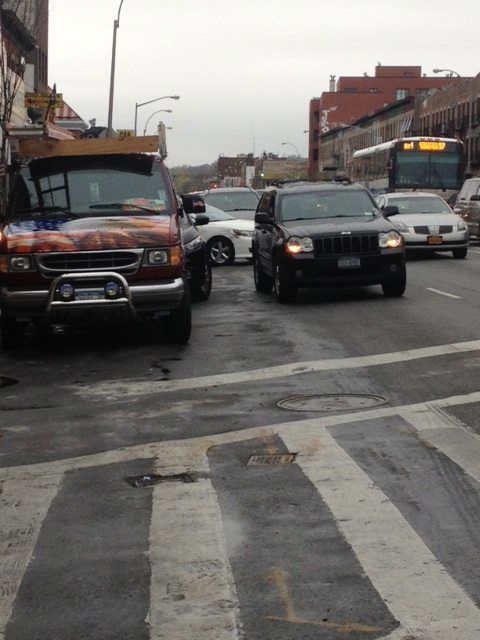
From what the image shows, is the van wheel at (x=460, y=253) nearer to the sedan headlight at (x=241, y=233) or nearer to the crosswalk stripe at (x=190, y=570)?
the sedan headlight at (x=241, y=233)

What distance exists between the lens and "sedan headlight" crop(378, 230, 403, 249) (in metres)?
18.0

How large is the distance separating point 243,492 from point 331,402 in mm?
2888

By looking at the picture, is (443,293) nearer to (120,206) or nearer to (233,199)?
(120,206)

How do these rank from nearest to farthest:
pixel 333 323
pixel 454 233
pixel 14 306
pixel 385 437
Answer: pixel 385 437, pixel 14 306, pixel 333 323, pixel 454 233

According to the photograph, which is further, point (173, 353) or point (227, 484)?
point (173, 353)

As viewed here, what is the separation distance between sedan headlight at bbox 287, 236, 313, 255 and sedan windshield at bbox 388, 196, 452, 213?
1251cm

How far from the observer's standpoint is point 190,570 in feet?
17.2

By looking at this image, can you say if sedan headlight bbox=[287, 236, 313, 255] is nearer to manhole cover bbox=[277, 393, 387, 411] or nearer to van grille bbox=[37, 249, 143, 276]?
van grille bbox=[37, 249, 143, 276]

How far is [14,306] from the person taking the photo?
491 inches

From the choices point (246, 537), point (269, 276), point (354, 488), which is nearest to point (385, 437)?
point (354, 488)

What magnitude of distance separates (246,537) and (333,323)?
31.1 ft

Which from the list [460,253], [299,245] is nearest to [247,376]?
[299,245]

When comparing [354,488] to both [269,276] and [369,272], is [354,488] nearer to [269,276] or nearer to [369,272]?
[369,272]

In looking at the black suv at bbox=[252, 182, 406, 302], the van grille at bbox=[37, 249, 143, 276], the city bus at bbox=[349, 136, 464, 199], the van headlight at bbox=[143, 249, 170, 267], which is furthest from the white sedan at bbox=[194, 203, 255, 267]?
the city bus at bbox=[349, 136, 464, 199]
